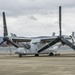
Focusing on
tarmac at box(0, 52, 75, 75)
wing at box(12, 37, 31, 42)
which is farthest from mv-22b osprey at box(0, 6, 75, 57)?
tarmac at box(0, 52, 75, 75)

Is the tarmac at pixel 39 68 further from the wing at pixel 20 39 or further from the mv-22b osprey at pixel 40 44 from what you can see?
the wing at pixel 20 39

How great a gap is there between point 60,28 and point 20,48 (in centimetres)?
775

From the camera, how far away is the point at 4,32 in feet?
198

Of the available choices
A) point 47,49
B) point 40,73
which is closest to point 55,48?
point 47,49

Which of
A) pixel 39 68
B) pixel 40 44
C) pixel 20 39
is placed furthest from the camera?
pixel 20 39

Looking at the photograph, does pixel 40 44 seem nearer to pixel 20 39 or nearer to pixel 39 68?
pixel 20 39

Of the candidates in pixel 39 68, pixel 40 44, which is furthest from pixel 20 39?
pixel 39 68

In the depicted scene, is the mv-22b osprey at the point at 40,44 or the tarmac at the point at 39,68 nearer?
the tarmac at the point at 39,68

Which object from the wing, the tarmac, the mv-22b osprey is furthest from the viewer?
the wing

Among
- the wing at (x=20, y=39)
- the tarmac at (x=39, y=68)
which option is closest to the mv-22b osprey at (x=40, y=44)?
the wing at (x=20, y=39)

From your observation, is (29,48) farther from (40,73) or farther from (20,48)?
(40,73)

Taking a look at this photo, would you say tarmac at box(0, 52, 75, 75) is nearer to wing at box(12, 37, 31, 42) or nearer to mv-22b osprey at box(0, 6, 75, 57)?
mv-22b osprey at box(0, 6, 75, 57)

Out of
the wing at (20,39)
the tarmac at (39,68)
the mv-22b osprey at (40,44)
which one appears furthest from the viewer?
Answer: the wing at (20,39)

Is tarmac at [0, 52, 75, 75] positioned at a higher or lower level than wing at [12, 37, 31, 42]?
lower
